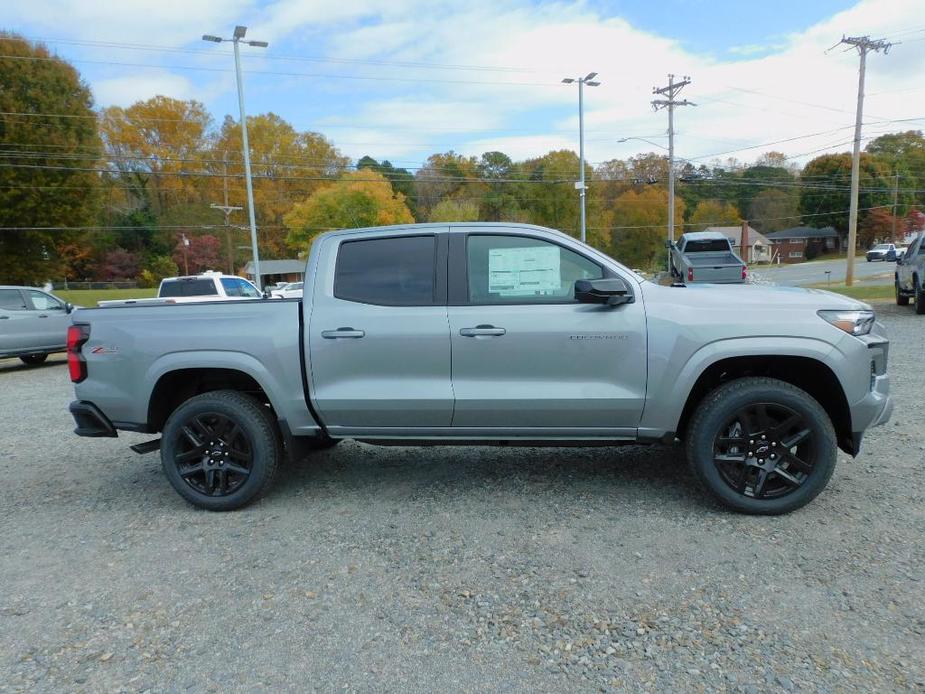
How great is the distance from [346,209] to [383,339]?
49060 millimetres

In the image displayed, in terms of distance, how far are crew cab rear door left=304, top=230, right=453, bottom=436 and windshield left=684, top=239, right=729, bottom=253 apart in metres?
16.4

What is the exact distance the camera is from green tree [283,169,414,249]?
51031 millimetres

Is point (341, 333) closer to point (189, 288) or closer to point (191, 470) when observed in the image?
point (191, 470)

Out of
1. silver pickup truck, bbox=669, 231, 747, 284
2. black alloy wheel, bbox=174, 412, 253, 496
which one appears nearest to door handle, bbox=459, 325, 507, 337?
black alloy wheel, bbox=174, 412, 253, 496

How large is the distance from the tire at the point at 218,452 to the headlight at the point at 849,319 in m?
3.61

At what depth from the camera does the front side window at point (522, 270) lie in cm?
404

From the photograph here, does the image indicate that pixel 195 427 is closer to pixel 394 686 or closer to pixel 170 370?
pixel 170 370

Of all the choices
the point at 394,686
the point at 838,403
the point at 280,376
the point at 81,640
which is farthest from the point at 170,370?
the point at 838,403

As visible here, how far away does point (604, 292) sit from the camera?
3752mm

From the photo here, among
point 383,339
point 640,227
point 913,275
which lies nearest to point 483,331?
point 383,339

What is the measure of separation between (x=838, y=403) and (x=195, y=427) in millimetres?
4201

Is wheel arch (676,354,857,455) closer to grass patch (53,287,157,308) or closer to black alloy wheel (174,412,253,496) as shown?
black alloy wheel (174,412,253,496)

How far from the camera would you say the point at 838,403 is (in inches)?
156

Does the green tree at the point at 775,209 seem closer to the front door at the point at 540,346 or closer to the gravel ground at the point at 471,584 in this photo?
the gravel ground at the point at 471,584
